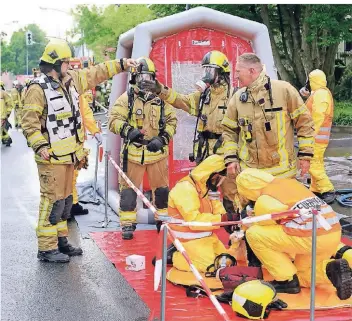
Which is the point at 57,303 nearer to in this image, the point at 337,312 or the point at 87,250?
the point at 87,250

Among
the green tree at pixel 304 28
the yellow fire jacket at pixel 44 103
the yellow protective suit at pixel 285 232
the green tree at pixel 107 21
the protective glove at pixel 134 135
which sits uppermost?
the green tree at pixel 107 21

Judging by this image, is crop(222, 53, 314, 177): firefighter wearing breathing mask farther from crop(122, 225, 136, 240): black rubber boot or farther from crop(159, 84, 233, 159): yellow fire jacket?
crop(122, 225, 136, 240): black rubber boot

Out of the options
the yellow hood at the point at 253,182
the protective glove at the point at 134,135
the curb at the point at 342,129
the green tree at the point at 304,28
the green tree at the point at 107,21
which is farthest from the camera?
the green tree at the point at 107,21

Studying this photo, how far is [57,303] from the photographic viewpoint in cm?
557

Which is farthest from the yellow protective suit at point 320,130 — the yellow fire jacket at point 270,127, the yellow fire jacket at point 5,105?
the yellow fire jacket at point 5,105

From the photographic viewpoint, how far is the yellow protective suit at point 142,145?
24.8ft

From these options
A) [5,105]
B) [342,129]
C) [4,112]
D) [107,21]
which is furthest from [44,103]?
[107,21]

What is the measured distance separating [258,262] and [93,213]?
3.87m

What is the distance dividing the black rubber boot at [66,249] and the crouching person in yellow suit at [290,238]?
235cm

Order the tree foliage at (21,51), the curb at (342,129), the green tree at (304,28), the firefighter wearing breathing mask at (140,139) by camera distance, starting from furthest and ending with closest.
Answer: the tree foliage at (21,51) < the curb at (342,129) < the green tree at (304,28) < the firefighter wearing breathing mask at (140,139)

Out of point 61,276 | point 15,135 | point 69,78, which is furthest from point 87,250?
point 15,135

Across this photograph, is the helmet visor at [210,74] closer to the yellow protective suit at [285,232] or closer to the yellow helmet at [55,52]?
the yellow helmet at [55,52]

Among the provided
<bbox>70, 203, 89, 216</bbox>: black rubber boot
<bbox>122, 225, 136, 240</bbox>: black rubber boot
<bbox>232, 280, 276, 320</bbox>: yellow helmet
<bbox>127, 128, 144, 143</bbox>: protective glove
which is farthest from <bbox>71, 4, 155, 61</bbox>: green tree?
<bbox>232, 280, 276, 320</bbox>: yellow helmet

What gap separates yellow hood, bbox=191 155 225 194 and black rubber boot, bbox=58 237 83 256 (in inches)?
71.5
